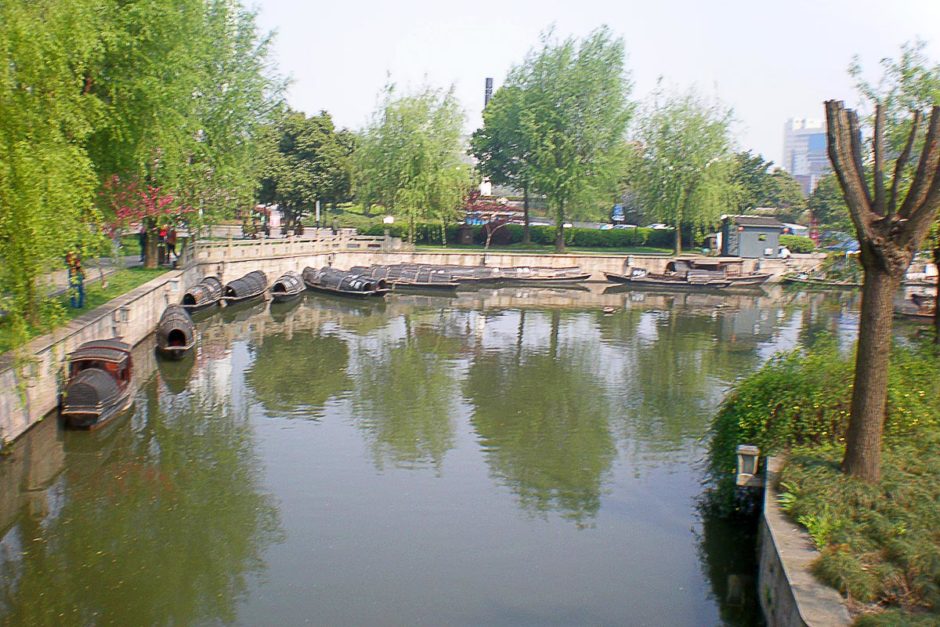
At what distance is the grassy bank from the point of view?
8.55 metres

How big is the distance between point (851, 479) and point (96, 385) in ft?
49.5

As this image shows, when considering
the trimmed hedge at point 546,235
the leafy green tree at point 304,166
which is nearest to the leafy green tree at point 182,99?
the leafy green tree at point 304,166

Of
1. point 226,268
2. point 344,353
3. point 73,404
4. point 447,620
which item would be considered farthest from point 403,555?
point 226,268

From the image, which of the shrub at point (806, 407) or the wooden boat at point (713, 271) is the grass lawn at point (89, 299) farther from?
the wooden boat at point (713, 271)

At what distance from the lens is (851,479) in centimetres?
1062

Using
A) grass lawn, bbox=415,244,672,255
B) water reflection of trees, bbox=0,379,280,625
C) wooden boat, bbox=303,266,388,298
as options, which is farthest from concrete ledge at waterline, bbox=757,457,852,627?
grass lawn, bbox=415,244,672,255

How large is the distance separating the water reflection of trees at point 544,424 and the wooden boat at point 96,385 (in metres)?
8.32

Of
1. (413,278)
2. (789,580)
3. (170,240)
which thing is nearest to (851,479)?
(789,580)

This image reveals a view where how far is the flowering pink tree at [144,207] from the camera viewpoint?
25875 mm

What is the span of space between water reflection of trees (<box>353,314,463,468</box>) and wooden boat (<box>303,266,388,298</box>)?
34.6 ft

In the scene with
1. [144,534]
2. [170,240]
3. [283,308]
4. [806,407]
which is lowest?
[144,534]

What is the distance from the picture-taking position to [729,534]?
13461 millimetres

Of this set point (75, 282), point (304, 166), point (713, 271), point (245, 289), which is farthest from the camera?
point (304, 166)

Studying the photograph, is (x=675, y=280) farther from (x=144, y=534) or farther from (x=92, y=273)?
(x=144, y=534)
